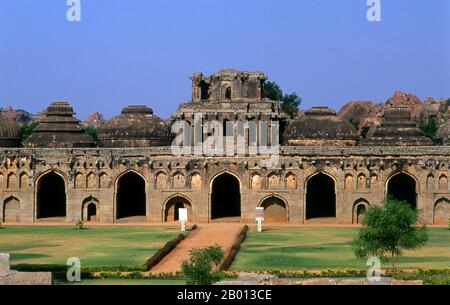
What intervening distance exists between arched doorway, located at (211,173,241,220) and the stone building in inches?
→ 2.6

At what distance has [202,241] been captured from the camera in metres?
43.9

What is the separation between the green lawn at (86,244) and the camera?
36750mm

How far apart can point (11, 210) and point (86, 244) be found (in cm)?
1456

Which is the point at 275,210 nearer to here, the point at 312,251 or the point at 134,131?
the point at 134,131

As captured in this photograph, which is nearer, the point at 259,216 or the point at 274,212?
the point at 259,216

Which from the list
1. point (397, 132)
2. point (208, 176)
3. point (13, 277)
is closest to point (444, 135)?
point (397, 132)

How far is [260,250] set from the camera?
Answer: 131ft

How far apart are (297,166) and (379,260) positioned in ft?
70.0

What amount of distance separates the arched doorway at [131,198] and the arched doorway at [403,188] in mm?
14318

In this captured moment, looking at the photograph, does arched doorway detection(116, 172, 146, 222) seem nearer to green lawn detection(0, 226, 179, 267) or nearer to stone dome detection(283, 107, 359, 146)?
green lawn detection(0, 226, 179, 267)

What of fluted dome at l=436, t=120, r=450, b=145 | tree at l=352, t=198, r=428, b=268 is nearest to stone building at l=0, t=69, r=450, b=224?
fluted dome at l=436, t=120, r=450, b=145

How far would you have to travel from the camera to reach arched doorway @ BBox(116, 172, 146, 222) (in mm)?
56175
